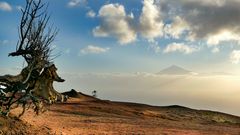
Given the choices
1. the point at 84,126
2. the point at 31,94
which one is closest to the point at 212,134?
the point at 84,126

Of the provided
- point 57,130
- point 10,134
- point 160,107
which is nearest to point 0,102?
point 10,134

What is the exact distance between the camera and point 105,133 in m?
24.5

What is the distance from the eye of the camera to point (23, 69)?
842 inches

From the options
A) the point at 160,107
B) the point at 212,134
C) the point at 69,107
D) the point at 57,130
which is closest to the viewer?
the point at 57,130

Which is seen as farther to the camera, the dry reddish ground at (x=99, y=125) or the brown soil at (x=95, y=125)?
the dry reddish ground at (x=99, y=125)

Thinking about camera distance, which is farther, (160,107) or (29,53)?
(160,107)

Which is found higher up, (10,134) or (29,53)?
(29,53)

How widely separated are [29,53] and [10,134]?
13.6 ft

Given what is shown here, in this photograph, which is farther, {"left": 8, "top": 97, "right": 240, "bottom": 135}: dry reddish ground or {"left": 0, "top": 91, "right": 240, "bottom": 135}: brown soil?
{"left": 8, "top": 97, "right": 240, "bottom": 135}: dry reddish ground

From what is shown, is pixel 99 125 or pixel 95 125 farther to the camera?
pixel 99 125

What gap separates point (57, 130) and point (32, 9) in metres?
7.37

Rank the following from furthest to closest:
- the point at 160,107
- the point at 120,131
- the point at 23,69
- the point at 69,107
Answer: the point at 160,107
the point at 69,107
the point at 120,131
the point at 23,69

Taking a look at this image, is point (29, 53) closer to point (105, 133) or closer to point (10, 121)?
point (10, 121)

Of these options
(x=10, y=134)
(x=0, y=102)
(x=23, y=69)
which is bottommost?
(x=10, y=134)
